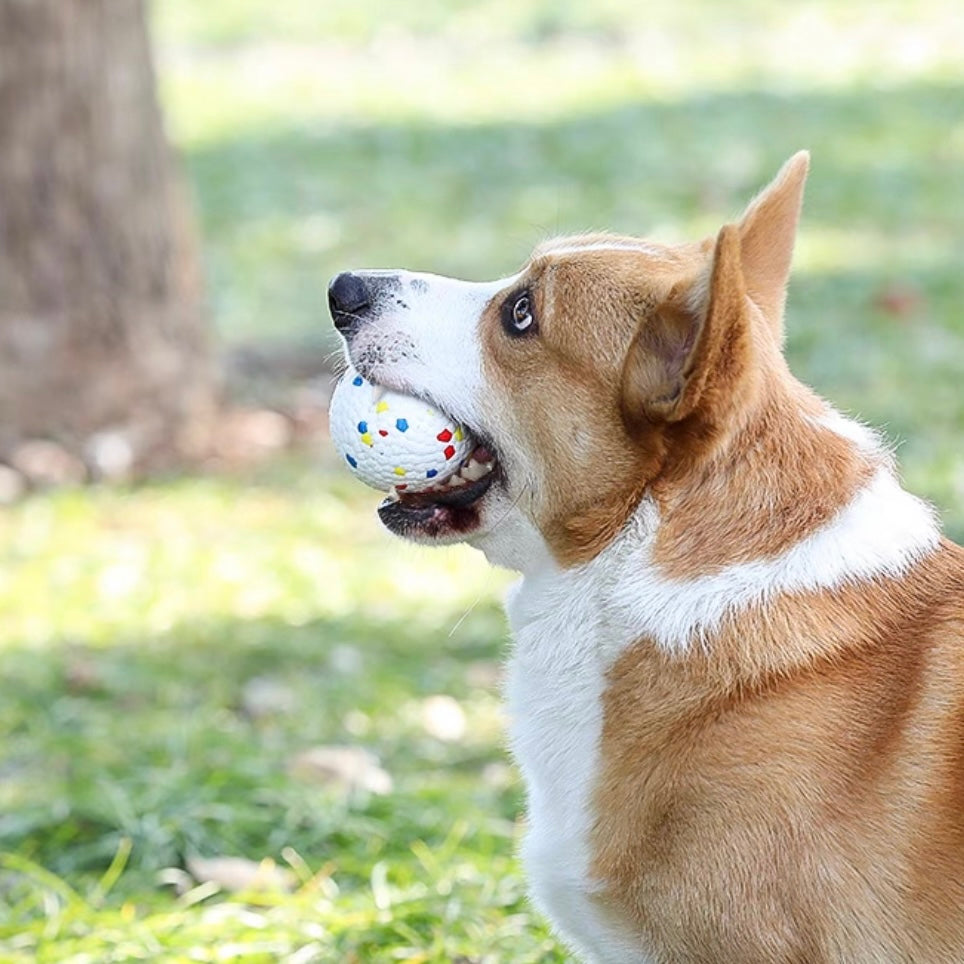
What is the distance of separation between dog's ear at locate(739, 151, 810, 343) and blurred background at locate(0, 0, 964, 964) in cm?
62

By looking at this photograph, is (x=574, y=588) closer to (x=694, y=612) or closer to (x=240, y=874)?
(x=694, y=612)

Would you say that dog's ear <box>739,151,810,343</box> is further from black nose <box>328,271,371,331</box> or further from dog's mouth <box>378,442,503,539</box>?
black nose <box>328,271,371,331</box>

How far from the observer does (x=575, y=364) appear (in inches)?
137

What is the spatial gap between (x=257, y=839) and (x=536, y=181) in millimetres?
7272

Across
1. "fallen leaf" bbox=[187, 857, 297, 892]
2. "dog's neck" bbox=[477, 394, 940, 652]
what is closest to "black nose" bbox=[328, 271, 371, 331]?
"dog's neck" bbox=[477, 394, 940, 652]

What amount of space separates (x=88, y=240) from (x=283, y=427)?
1191mm

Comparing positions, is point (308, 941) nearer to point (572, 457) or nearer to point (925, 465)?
point (572, 457)

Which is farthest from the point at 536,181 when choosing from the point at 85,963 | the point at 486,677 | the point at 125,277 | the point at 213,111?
the point at 85,963

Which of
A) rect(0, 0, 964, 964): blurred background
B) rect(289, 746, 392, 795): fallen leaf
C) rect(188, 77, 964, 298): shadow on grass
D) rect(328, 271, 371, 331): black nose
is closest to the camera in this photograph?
rect(328, 271, 371, 331): black nose

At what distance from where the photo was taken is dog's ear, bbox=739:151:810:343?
3.72m

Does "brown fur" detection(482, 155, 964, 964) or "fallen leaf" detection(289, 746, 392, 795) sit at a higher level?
"brown fur" detection(482, 155, 964, 964)

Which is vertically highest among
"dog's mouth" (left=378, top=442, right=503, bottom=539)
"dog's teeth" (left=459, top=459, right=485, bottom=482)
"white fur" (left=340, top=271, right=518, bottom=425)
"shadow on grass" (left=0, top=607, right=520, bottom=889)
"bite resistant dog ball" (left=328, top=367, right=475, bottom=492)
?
"white fur" (left=340, top=271, right=518, bottom=425)

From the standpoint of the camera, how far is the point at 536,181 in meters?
11.4

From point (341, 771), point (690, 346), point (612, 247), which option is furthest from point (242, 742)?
point (690, 346)
